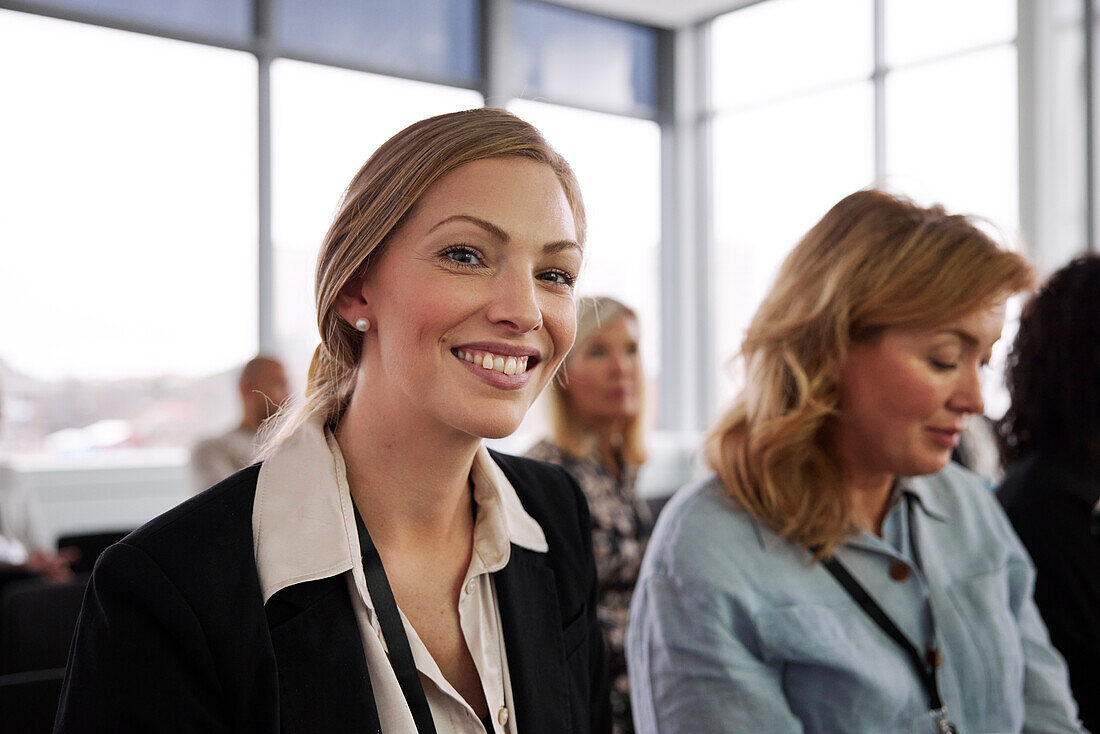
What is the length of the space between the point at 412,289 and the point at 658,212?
25.2 ft

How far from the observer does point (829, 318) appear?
1.67 m

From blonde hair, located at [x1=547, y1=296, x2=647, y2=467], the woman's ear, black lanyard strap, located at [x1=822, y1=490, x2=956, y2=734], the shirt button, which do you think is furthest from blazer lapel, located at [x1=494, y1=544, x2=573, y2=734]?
blonde hair, located at [x1=547, y1=296, x2=647, y2=467]

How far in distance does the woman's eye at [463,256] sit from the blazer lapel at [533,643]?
420mm

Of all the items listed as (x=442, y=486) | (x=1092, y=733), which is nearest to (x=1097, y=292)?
(x=1092, y=733)

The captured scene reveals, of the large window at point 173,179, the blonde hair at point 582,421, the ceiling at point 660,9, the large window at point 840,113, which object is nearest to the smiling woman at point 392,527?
the blonde hair at point 582,421

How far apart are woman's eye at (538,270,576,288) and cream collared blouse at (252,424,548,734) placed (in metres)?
0.36

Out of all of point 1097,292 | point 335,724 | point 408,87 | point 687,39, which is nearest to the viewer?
point 335,724

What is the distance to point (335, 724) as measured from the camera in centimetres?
110

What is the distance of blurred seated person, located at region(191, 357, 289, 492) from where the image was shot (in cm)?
423

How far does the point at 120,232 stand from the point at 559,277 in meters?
5.30

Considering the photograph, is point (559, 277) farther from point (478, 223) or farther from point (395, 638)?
point (395, 638)

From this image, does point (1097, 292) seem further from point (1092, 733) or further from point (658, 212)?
point (658, 212)

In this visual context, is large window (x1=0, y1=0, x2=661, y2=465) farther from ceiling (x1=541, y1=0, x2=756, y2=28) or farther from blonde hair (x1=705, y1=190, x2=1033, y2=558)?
blonde hair (x1=705, y1=190, x2=1033, y2=558)

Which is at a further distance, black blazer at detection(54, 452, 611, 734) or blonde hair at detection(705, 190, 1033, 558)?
blonde hair at detection(705, 190, 1033, 558)
